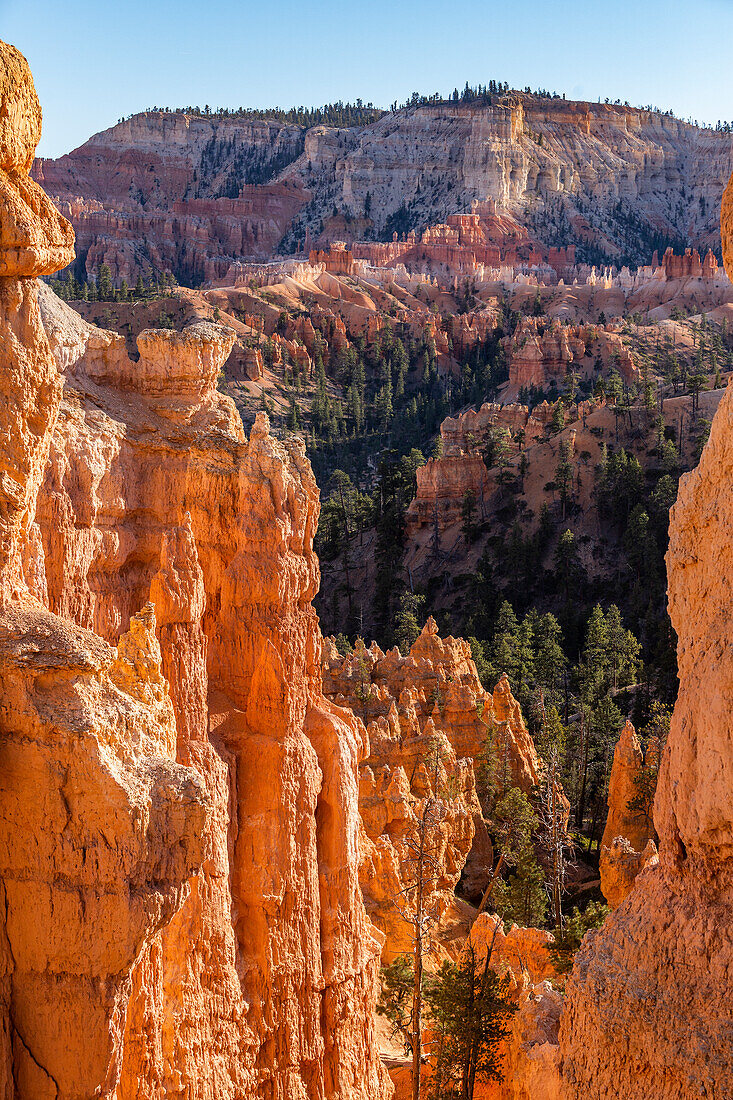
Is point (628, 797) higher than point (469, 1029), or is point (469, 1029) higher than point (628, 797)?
point (469, 1029)

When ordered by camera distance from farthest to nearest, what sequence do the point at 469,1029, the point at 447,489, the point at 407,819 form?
the point at 447,489 < the point at 407,819 < the point at 469,1029

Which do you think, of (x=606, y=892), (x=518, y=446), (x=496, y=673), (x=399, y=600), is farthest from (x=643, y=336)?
(x=606, y=892)

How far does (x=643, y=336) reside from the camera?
10875 cm

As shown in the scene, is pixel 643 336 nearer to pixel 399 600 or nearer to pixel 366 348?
pixel 366 348

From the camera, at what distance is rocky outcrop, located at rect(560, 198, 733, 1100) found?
23.9 feet

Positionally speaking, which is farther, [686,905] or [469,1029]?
[469,1029]

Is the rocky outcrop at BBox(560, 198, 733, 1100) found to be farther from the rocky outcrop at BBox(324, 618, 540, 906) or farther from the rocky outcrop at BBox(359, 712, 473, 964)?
the rocky outcrop at BBox(324, 618, 540, 906)

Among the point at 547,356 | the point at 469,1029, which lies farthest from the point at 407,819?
the point at 547,356

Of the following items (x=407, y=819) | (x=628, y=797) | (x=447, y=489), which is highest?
(x=447, y=489)

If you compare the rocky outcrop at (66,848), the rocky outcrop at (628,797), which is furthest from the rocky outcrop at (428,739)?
the rocky outcrop at (66,848)

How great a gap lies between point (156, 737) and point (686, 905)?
12.2 feet

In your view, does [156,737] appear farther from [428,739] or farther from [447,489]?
[447,489]

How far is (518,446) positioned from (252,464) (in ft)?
208

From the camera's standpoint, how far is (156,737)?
7.76m
